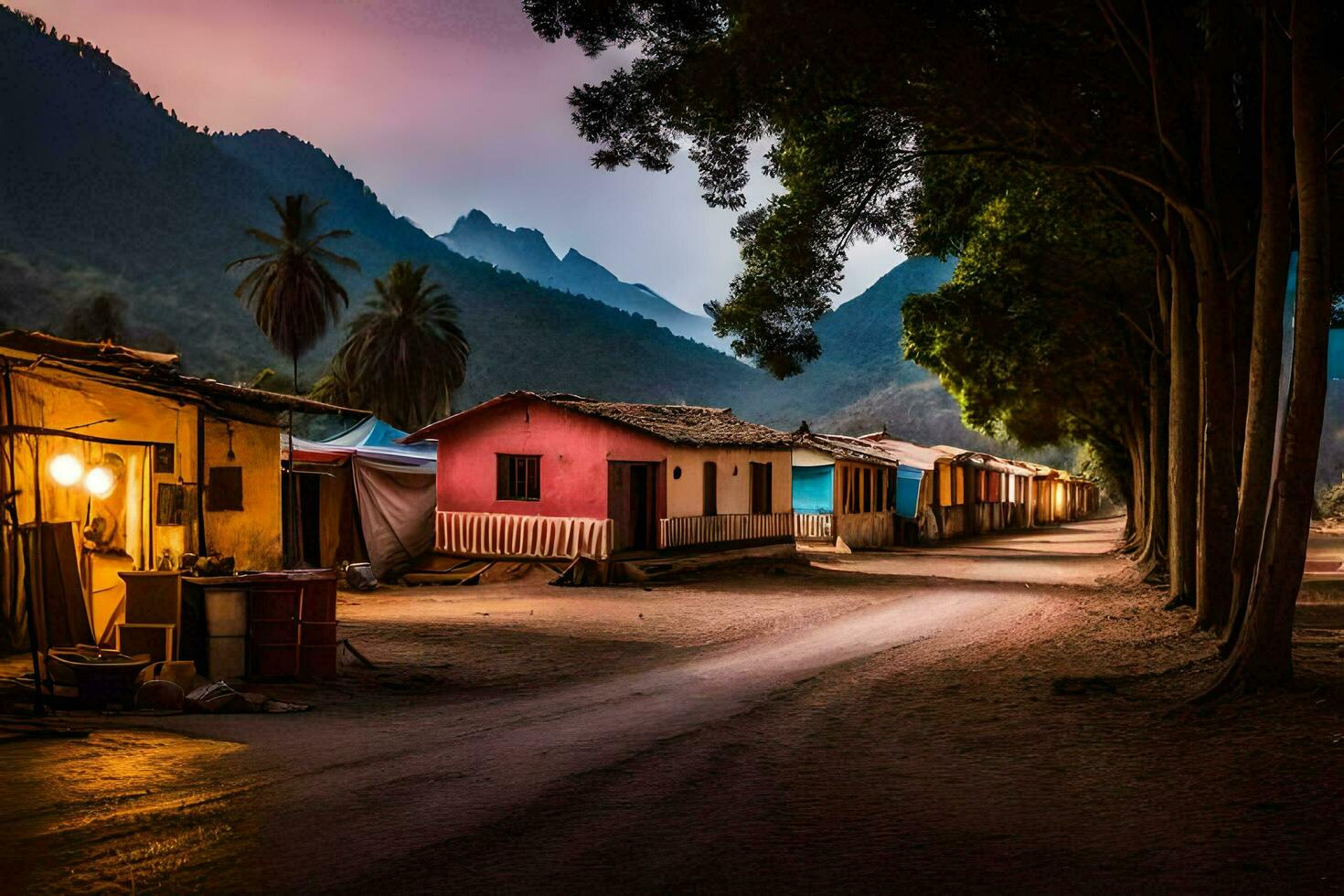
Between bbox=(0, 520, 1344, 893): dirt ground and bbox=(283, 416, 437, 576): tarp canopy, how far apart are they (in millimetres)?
12918

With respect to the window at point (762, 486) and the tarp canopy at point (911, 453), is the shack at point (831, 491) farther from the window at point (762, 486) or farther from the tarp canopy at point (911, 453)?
the window at point (762, 486)

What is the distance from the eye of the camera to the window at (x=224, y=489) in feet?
45.5


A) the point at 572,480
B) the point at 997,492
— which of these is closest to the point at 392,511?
the point at 572,480

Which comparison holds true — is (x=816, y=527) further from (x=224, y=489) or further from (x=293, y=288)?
(x=293, y=288)

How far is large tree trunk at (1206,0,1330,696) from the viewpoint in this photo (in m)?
8.91

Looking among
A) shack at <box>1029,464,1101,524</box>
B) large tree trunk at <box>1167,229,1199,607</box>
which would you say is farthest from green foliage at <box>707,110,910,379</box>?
shack at <box>1029,464,1101,524</box>

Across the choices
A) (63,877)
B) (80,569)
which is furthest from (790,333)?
(63,877)

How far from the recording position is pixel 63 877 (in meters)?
4.80

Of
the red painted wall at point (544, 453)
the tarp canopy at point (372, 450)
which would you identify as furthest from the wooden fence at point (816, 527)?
the tarp canopy at point (372, 450)

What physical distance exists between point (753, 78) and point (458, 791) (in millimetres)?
8855

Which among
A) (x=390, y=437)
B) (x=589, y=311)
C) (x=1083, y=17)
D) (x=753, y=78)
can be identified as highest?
(x=589, y=311)

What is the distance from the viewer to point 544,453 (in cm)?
2556

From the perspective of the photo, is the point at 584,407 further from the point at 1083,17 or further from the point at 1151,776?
the point at 1151,776

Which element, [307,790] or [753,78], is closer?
[307,790]
